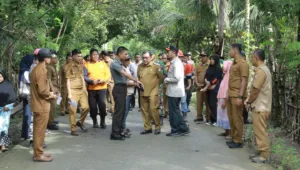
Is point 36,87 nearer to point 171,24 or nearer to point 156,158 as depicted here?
point 156,158

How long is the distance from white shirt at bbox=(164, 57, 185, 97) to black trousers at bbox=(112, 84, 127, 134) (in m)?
1.00

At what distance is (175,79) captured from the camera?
296 inches

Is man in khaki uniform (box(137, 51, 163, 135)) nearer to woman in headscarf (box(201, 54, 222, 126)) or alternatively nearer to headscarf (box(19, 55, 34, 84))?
woman in headscarf (box(201, 54, 222, 126))

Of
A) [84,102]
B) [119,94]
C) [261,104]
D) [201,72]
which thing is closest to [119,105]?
[119,94]

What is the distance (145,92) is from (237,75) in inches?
86.1

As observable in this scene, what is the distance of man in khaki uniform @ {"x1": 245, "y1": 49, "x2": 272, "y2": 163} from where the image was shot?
5.66 m

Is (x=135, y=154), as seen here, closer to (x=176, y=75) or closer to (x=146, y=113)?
(x=146, y=113)

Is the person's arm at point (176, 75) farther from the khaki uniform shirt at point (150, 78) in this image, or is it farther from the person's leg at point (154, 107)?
the person's leg at point (154, 107)

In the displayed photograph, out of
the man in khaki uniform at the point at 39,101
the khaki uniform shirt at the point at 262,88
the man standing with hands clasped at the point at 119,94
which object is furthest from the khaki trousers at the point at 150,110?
the man in khaki uniform at the point at 39,101

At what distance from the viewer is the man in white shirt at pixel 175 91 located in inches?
298

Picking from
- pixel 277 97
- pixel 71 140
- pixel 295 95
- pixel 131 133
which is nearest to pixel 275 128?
pixel 277 97

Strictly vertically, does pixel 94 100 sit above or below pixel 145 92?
below

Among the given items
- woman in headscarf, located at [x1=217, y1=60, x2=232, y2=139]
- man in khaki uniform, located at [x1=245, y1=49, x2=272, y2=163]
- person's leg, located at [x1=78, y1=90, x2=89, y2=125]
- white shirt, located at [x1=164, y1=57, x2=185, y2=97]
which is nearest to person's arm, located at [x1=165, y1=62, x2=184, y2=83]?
white shirt, located at [x1=164, y1=57, x2=185, y2=97]

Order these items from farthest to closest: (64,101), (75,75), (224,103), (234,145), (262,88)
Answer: (64,101) → (75,75) → (224,103) → (234,145) → (262,88)
